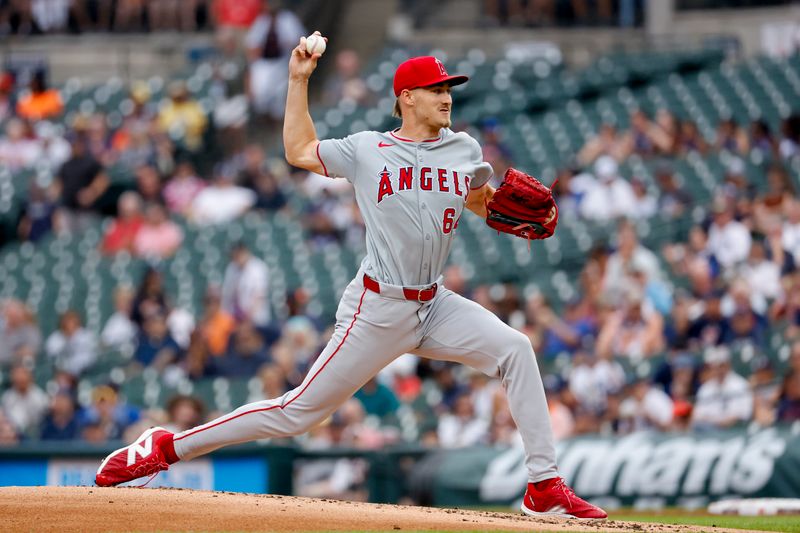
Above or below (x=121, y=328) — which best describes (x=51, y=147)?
above

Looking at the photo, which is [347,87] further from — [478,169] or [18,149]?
[478,169]

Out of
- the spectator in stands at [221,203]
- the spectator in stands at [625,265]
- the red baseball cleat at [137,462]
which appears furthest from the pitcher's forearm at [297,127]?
the spectator in stands at [221,203]

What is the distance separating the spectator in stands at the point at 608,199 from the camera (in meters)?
13.0

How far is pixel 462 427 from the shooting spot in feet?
34.3

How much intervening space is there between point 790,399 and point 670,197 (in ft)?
12.7

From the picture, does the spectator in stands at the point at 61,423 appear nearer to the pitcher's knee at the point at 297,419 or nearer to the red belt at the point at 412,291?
the pitcher's knee at the point at 297,419

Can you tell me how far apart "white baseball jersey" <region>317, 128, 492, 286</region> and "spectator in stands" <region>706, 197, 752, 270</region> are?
6179 millimetres

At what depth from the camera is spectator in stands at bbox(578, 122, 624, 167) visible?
45.3ft

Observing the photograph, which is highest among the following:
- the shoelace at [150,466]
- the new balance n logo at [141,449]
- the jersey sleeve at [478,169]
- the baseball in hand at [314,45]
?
the baseball in hand at [314,45]

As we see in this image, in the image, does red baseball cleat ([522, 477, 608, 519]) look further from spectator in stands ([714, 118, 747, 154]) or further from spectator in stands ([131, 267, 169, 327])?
spectator in stands ([714, 118, 747, 154])

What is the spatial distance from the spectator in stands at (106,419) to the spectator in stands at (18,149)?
579cm

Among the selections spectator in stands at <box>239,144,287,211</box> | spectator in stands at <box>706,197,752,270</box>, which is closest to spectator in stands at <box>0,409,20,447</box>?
spectator in stands at <box>239,144,287,211</box>

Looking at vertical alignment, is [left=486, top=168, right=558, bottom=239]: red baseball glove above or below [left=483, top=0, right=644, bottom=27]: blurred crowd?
below

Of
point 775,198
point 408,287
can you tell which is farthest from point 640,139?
point 408,287
